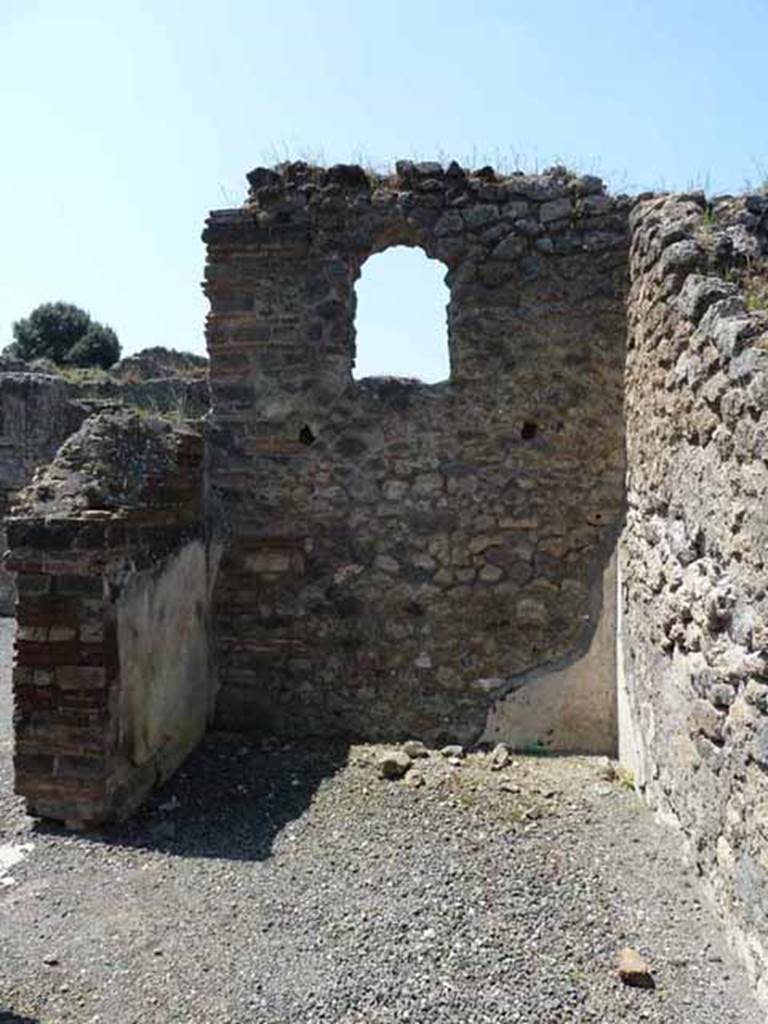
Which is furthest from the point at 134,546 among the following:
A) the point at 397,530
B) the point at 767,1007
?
the point at 767,1007

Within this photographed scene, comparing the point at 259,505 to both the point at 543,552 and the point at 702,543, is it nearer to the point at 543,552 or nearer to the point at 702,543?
the point at 543,552

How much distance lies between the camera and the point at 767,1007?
113 inches

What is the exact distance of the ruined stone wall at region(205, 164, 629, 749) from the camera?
18.5 feet

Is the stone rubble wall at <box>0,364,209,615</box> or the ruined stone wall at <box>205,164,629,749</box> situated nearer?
the ruined stone wall at <box>205,164,629,749</box>

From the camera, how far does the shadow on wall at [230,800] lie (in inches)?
163

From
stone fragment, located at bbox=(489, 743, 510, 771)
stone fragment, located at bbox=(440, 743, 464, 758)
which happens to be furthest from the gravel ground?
stone fragment, located at bbox=(440, 743, 464, 758)

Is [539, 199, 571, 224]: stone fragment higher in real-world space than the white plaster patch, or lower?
higher

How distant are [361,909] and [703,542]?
2.03 meters

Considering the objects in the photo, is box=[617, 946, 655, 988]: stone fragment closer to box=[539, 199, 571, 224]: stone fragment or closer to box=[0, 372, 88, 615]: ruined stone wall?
box=[539, 199, 571, 224]: stone fragment

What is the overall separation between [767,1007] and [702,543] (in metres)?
1.69

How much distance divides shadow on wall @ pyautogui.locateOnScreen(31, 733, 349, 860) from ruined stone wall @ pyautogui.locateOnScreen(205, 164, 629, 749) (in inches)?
16.3

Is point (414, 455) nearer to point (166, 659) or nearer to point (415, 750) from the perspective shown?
point (415, 750)

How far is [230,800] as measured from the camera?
4.68 meters

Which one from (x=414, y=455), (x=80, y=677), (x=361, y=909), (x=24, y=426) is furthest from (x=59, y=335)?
(x=361, y=909)
